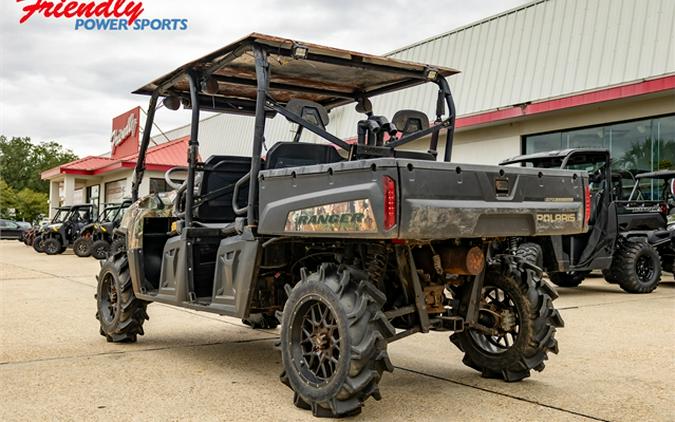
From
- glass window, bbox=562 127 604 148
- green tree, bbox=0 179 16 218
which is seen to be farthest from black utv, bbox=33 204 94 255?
green tree, bbox=0 179 16 218

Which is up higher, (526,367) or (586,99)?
(586,99)

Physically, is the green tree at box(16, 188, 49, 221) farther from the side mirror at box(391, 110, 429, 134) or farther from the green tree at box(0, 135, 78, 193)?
the side mirror at box(391, 110, 429, 134)

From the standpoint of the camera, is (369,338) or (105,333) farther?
(105,333)

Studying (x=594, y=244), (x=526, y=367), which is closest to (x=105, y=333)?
(x=526, y=367)

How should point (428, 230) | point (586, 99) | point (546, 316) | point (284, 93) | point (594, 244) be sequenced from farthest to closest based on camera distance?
point (586, 99) → point (594, 244) → point (284, 93) → point (546, 316) → point (428, 230)

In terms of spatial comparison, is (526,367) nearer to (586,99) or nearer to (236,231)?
(236,231)

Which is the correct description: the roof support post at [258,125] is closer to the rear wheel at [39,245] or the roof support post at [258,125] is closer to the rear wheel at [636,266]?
the rear wheel at [636,266]

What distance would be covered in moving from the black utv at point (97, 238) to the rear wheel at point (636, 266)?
14.8m

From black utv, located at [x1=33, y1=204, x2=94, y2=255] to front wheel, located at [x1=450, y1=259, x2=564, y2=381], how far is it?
21.2 metres

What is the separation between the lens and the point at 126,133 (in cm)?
3594

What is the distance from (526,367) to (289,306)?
1.84 metres

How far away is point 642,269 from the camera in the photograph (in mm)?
11883

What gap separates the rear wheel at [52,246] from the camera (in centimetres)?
2438

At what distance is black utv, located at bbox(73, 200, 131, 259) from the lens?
21.6 meters
